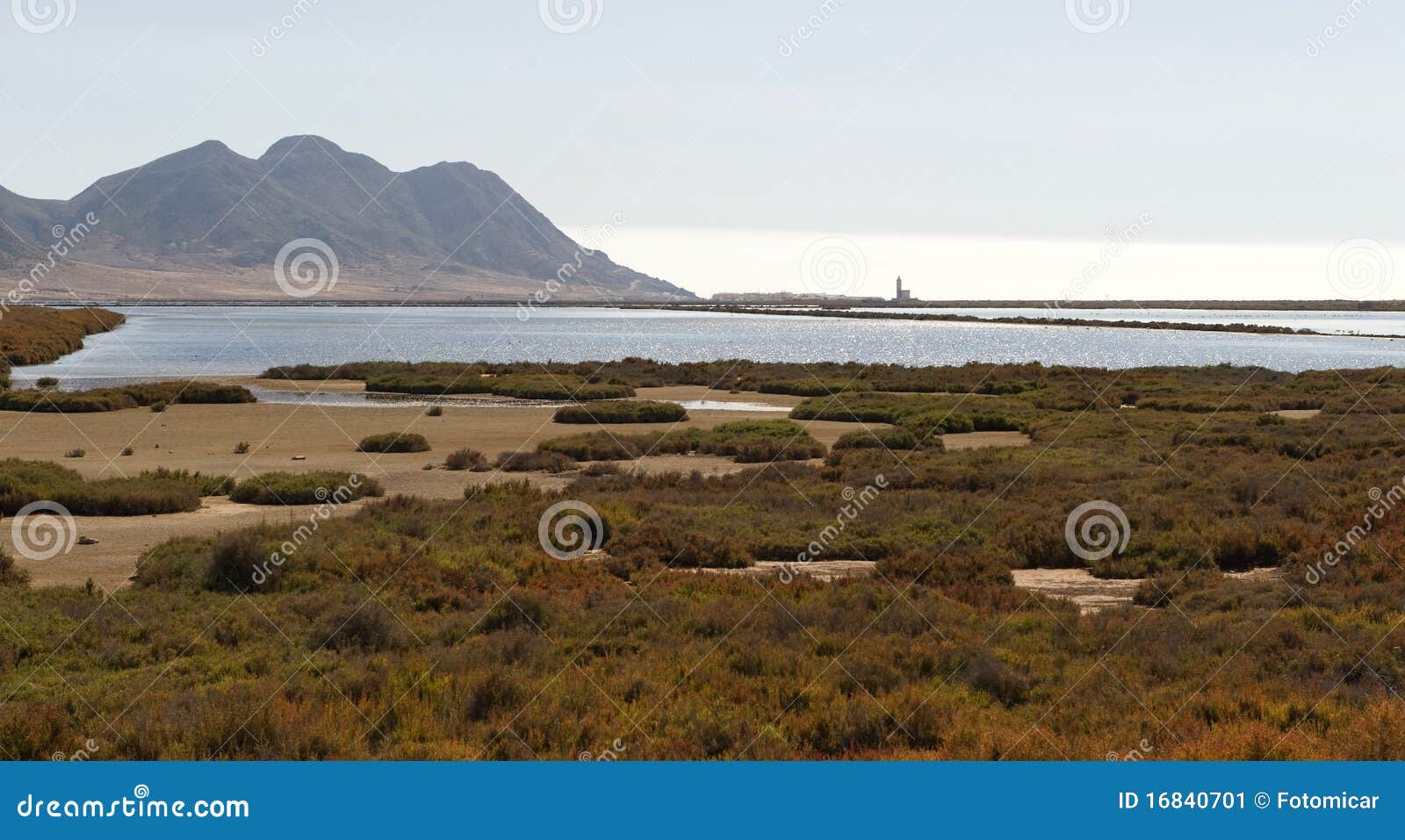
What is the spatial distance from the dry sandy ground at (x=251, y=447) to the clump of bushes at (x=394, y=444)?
0.57m

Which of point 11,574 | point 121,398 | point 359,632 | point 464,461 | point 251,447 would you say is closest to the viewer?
point 359,632

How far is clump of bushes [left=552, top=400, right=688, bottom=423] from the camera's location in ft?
142

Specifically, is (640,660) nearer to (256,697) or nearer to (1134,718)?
(256,697)

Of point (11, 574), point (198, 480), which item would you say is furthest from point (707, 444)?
point (11, 574)

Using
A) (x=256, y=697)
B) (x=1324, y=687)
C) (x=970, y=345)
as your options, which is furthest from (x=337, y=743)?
(x=970, y=345)

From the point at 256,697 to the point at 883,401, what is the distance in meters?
41.7

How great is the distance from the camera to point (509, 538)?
1845 centimetres

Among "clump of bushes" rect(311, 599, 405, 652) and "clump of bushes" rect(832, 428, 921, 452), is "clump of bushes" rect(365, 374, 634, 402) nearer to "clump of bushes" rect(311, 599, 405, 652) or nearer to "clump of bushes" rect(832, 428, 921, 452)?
"clump of bushes" rect(832, 428, 921, 452)

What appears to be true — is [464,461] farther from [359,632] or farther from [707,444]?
[359,632]

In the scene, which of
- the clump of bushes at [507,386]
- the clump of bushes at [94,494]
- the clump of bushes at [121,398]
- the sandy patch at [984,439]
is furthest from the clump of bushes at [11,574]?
the clump of bushes at [507,386]

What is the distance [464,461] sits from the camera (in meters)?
28.9

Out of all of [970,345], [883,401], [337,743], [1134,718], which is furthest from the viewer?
[970,345]

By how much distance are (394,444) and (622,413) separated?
40.0 ft

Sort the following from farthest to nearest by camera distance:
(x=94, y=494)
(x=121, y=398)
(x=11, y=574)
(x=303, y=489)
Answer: (x=121, y=398) < (x=303, y=489) < (x=94, y=494) < (x=11, y=574)
